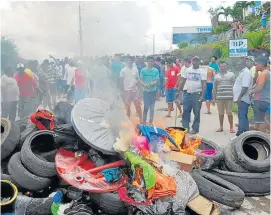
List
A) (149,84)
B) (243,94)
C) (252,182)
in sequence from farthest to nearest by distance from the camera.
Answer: (149,84), (243,94), (252,182)

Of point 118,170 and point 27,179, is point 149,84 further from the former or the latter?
point 27,179

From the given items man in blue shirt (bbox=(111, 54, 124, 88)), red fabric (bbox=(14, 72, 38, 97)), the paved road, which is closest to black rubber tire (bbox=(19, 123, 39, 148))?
the paved road

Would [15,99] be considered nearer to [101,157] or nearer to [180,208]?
[101,157]

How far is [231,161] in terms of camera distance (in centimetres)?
503

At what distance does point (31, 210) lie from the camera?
402 centimetres

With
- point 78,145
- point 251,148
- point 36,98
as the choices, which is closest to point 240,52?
point 251,148

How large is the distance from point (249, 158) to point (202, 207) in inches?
57.1

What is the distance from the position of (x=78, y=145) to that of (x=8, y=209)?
3.81 ft

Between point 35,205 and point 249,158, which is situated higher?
point 249,158

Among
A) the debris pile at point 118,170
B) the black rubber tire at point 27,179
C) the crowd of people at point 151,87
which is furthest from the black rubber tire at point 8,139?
the crowd of people at point 151,87

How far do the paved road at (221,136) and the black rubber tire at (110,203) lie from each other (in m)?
1.20

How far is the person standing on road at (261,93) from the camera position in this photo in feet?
21.8

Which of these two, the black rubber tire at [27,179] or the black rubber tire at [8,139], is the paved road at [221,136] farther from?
the black rubber tire at [8,139]

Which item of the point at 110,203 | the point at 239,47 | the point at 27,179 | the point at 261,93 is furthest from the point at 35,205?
the point at 239,47
